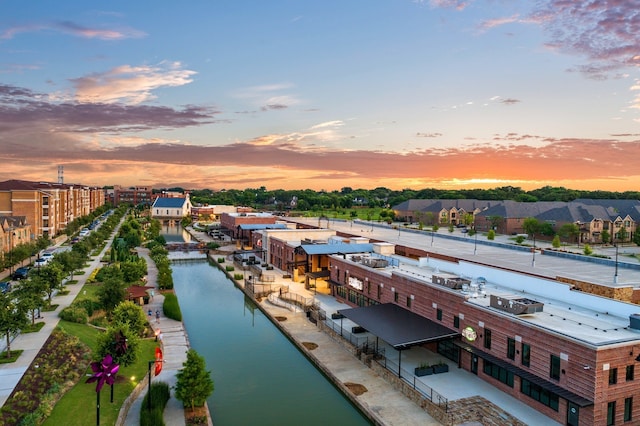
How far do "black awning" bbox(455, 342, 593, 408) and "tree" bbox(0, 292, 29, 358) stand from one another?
91.6 ft

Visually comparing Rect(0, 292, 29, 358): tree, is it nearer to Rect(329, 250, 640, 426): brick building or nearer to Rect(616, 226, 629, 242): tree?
Rect(329, 250, 640, 426): brick building

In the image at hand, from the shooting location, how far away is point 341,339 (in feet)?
110

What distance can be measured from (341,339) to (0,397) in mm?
20818

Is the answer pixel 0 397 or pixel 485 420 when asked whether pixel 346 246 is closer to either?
pixel 485 420

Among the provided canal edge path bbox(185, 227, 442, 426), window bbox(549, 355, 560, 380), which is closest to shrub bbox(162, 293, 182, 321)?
canal edge path bbox(185, 227, 442, 426)

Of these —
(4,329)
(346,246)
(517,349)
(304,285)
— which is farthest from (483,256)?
(4,329)

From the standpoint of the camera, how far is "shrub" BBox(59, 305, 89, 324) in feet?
118

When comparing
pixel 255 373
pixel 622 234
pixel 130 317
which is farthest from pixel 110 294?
pixel 622 234

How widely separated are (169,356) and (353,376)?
12.9 m

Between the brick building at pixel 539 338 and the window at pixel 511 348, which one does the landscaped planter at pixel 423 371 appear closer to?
the brick building at pixel 539 338

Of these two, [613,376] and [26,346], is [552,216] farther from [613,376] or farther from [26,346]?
[26,346]

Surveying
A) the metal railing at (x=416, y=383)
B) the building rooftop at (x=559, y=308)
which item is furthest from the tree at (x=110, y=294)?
the building rooftop at (x=559, y=308)

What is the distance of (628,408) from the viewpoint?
21094 mm

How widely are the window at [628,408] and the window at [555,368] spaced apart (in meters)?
3.01
